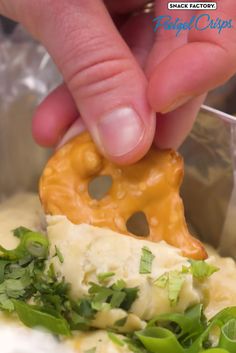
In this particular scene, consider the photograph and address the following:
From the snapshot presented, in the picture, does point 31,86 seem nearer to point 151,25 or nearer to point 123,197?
point 151,25

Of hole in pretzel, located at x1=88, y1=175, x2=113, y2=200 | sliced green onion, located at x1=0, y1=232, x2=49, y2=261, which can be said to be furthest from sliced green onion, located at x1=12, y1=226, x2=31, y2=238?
hole in pretzel, located at x1=88, y1=175, x2=113, y2=200

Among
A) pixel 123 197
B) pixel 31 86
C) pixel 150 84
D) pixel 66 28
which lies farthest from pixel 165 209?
pixel 31 86

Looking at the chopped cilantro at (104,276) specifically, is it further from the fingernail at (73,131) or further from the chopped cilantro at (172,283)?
the fingernail at (73,131)

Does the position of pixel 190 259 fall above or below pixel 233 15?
below

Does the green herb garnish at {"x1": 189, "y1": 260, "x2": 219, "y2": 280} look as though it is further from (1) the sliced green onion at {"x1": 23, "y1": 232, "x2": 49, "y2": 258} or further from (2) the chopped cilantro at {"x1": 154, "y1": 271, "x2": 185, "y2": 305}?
(1) the sliced green onion at {"x1": 23, "y1": 232, "x2": 49, "y2": 258}

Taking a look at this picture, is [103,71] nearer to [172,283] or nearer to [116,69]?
[116,69]

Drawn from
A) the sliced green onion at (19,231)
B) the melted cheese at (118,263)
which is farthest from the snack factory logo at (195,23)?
the sliced green onion at (19,231)

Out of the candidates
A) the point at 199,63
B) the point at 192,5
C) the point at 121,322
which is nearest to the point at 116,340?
the point at 121,322
